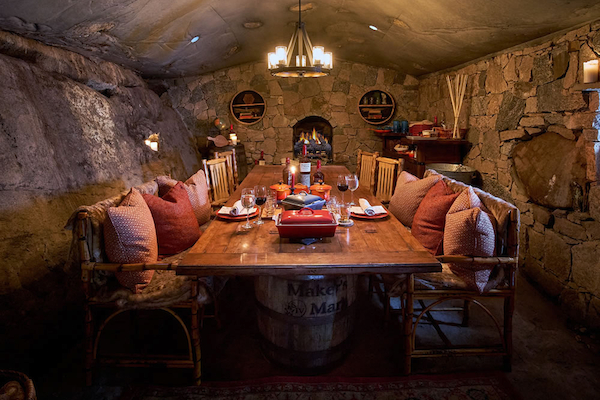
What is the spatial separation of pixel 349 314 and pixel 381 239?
1.54 feet

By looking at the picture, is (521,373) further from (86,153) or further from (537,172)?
(86,153)

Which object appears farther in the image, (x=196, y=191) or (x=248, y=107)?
(x=248, y=107)

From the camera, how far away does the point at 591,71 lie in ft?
7.20

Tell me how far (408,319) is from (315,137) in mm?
4939

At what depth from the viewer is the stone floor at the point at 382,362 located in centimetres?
189

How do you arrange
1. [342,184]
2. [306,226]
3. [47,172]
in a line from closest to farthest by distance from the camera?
[306,226]
[342,184]
[47,172]

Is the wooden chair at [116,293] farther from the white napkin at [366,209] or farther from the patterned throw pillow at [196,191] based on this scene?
the white napkin at [366,209]

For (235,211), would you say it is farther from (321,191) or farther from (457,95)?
(457,95)

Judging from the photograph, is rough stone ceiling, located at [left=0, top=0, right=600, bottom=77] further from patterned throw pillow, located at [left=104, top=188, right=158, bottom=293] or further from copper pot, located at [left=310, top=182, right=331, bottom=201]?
copper pot, located at [left=310, top=182, right=331, bottom=201]

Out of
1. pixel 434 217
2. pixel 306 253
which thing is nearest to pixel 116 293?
pixel 306 253

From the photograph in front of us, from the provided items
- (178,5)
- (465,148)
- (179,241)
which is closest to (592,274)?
(465,148)

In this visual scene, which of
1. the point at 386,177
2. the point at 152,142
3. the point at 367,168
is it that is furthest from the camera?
the point at 152,142

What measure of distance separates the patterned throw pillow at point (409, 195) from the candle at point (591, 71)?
1.01 metres

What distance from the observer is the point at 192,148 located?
600cm
